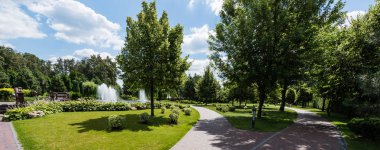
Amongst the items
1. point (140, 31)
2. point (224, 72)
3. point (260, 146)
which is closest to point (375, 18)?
point (224, 72)

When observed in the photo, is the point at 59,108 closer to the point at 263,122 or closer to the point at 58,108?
the point at 58,108

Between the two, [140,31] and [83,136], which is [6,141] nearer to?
[83,136]

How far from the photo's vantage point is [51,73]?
367ft

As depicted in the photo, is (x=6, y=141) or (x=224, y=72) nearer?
(x=6, y=141)

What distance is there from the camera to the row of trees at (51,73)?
5572 centimetres

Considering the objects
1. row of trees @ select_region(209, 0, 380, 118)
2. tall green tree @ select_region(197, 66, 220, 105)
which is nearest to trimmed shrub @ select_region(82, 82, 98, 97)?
tall green tree @ select_region(197, 66, 220, 105)

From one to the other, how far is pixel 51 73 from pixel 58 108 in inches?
4312

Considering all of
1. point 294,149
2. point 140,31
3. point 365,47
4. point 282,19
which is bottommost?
point 294,149

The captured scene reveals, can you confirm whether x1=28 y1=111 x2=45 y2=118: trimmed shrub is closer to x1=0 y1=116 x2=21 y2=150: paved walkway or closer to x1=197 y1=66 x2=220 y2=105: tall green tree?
x1=0 y1=116 x2=21 y2=150: paved walkway

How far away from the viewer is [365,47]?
52.6 feet

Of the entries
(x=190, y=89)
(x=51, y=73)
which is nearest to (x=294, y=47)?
(x=190, y=89)

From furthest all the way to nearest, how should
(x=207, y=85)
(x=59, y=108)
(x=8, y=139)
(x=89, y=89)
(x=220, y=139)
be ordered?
(x=89, y=89) < (x=207, y=85) < (x=59, y=108) < (x=220, y=139) < (x=8, y=139)

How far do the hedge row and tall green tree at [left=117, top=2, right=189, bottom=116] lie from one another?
6.18m

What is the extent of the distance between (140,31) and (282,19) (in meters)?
11.8
